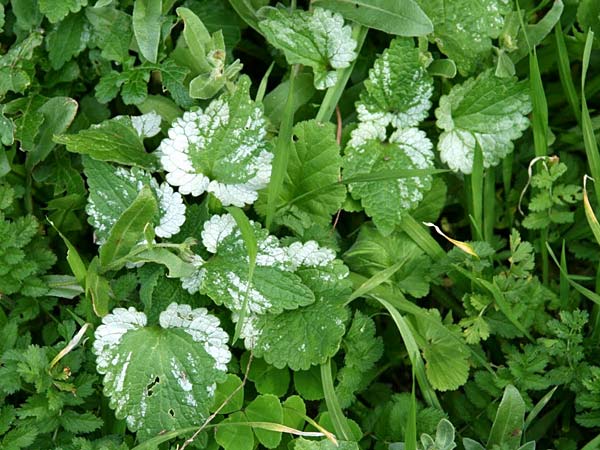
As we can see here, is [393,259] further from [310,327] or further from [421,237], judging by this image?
[310,327]

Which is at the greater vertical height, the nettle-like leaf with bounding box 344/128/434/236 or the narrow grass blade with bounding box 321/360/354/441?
the nettle-like leaf with bounding box 344/128/434/236

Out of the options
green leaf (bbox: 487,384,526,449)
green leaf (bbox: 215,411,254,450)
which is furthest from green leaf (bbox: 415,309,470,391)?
green leaf (bbox: 215,411,254,450)

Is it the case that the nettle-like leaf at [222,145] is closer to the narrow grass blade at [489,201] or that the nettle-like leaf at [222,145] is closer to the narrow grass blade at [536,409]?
the narrow grass blade at [489,201]

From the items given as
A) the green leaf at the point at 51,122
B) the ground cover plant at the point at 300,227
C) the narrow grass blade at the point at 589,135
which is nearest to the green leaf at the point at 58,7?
the ground cover plant at the point at 300,227

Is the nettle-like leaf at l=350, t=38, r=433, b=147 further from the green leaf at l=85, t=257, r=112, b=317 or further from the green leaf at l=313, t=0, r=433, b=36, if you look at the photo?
the green leaf at l=85, t=257, r=112, b=317

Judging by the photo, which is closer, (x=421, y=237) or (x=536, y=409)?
(x=536, y=409)

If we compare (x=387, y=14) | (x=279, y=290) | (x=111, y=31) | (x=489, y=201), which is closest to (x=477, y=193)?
(x=489, y=201)
